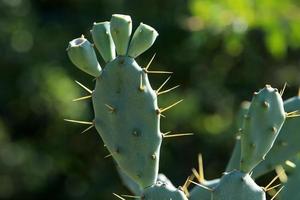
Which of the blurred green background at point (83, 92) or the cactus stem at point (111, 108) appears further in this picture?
the blurred green background at point (83, 92)

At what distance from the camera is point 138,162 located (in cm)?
250

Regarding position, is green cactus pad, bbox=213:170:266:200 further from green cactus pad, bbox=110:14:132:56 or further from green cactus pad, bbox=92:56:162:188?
green cactus pad, bbox=110:14:132:56

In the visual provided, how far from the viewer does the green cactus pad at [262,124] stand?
2479 mm

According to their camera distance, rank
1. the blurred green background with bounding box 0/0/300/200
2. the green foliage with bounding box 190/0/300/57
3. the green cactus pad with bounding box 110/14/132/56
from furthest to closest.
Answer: the blurred green background with bounding box 0/0/300/200
the green foliage with bounding box 190/0/300/57
the green cactus pad with bounding box 110/14/132/56

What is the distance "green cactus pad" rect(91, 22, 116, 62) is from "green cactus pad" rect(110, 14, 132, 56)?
0.03 m

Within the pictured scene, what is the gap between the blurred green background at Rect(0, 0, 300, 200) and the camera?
27.0ft

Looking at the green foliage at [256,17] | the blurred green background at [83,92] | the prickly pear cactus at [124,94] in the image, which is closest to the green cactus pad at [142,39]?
the prickly pear cactus at [124,94]

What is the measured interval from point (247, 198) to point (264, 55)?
625 cm

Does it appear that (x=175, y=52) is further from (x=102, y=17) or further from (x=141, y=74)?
(x=141, y=74)

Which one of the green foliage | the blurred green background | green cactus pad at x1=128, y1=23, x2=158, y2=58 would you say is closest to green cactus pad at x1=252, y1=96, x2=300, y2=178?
green cactus pad at x1=128, y1=23, x2=158, y2=58

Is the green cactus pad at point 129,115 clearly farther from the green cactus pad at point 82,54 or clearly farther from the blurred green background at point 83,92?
the blurred green background at point 83,92

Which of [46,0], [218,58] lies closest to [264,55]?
[218,58]

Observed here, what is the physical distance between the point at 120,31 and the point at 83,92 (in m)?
5.91

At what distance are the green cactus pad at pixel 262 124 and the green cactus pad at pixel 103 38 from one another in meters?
0.40
